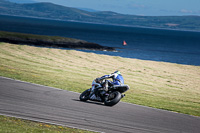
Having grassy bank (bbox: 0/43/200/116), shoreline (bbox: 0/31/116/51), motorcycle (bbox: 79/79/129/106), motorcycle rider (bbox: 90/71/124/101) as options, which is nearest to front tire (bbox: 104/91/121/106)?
motorcycle (bbox: 79/79/129/106)

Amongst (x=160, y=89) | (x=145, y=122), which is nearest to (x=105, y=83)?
(x=145, y=122)

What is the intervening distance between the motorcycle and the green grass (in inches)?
153

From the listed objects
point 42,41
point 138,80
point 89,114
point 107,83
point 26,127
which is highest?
point 107,83

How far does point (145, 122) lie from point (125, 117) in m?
0.85

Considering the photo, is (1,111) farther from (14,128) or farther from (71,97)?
(71,97)

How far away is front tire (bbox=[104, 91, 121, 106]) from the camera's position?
12906mm

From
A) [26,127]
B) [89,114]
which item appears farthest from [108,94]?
[26,127]

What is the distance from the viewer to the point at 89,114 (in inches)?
447

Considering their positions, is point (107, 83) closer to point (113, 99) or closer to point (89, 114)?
point (113, 99)

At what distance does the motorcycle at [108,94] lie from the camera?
12953mm

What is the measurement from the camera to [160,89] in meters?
22.4

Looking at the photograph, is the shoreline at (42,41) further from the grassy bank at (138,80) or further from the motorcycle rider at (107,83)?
the motorcycle rider at (107,83)

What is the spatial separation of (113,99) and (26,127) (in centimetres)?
495

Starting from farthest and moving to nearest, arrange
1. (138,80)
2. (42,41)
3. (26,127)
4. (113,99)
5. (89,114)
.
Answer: (42,41) → (138,80) → (113,99) → (89,114) → (26,127)
